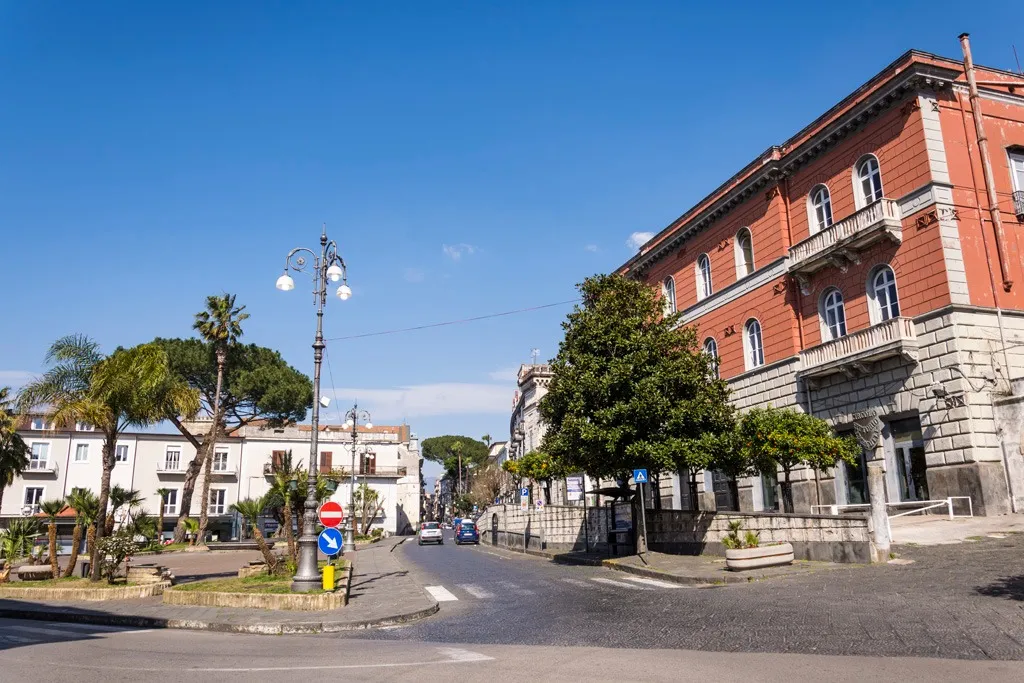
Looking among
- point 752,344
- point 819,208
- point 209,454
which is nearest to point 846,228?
point 819,208

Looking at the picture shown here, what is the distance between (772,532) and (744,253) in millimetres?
15289

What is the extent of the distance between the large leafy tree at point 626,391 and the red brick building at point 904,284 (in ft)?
17.6

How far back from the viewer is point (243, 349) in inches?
2080

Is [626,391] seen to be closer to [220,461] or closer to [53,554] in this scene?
[53,554]

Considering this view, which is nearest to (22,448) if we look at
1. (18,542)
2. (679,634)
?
(18,542)

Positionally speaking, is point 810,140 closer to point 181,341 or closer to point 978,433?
point 978,433

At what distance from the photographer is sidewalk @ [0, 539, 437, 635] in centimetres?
1173

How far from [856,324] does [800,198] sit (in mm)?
5663

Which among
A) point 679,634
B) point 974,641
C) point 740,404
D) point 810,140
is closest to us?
point 974,641

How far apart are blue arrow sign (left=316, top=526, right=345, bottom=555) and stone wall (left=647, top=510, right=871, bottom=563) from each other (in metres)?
10.9

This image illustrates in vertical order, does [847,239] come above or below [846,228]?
below

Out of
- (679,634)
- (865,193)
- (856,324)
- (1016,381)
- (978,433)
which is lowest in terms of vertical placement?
(679,634)

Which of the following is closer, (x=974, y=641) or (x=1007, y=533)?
(x=974, y=641)

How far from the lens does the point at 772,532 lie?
1916cm
